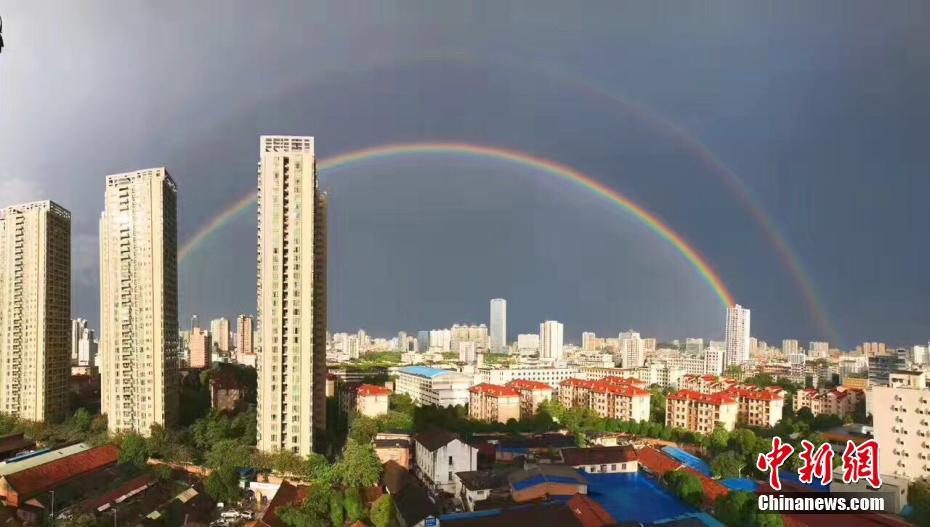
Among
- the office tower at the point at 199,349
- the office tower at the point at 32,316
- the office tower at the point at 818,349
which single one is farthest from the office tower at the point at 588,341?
the office tower at the point at 32,316

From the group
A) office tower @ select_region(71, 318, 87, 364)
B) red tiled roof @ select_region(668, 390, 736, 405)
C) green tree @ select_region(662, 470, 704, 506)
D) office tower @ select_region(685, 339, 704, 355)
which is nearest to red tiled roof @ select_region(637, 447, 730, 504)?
green tree @ select_region(662, 470, 704, 506)

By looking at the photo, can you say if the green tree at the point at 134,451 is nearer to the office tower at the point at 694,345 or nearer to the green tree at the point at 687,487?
the green tree at the point at 687,487

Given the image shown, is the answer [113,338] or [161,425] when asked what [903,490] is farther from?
[113,338]

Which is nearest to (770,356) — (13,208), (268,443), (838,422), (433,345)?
(433,345)

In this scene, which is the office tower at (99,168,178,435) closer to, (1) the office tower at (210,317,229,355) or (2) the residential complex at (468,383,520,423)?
(2) the residential complex at (468,383,520,423)

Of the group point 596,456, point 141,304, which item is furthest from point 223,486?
point 596,456

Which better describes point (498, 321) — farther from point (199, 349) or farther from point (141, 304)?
point (141, 304)
